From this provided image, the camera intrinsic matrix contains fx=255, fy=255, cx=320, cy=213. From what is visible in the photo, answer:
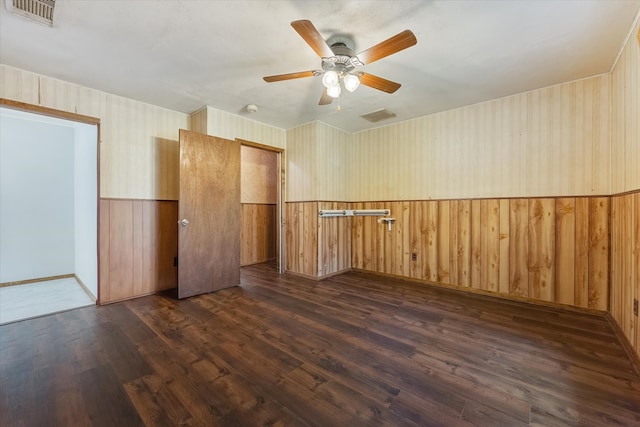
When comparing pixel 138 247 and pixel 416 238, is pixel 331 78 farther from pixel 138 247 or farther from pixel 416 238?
pixel 138 247

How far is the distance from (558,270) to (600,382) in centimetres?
159

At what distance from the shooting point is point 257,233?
5477 millimetres

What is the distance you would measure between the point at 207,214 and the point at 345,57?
2.51m

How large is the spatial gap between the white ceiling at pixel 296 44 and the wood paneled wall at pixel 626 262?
53.1 inches

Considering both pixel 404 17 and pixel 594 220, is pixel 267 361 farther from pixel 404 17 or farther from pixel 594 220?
pixel 594 220

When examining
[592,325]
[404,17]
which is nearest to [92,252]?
[404,17]

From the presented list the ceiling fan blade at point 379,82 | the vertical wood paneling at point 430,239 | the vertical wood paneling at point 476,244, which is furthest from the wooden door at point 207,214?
the vertical wood paneling at point 476,244

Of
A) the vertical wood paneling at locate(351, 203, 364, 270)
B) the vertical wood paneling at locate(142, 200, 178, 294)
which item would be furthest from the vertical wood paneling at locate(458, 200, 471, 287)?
the vertical wood paneling at locate(142, 200, 178, 294)

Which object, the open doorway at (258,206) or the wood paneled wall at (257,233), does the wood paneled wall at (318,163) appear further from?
the wood paneled wall at (257,233)

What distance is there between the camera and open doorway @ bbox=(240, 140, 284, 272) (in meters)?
5.30

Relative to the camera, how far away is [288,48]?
220 centimetres

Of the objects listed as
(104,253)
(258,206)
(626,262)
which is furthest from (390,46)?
(258,206)

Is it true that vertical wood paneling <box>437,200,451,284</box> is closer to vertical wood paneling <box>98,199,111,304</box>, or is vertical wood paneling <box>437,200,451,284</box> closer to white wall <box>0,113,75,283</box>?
vertical wood paneling <box>98,199,111,304</box>

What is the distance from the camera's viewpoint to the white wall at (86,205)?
313 centimetres
